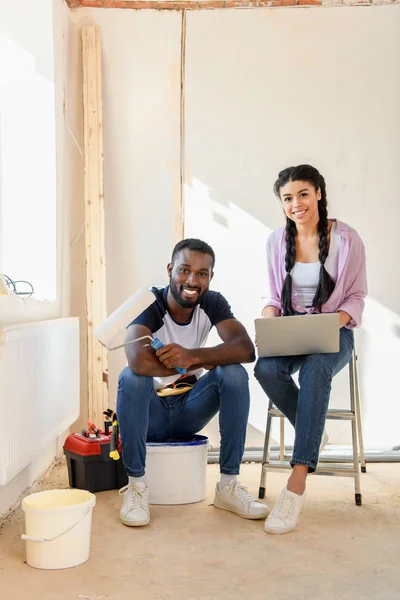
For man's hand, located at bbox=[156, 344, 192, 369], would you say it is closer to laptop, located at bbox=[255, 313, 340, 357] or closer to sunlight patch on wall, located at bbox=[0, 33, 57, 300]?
laptop, located at bbox=[255, 313, 340, 357]

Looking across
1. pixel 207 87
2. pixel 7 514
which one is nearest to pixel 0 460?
pixel 7 514

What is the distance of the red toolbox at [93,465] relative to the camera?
3.13 metres

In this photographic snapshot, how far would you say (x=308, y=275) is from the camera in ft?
10.1

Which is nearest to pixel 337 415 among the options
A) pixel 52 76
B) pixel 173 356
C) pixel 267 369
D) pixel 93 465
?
pixel 267 369

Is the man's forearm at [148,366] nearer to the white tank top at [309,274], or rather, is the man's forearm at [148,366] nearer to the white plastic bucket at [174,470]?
the white plastic bucket at [174,470]

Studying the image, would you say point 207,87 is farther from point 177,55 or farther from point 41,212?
point 41,212

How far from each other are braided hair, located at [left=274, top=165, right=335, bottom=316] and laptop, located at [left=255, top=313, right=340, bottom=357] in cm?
30

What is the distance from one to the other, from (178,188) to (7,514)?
2.06 meters

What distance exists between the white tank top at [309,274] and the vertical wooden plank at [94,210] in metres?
1.36

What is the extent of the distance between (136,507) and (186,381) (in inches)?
22.2

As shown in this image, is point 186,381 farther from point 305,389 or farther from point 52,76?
point 52,76

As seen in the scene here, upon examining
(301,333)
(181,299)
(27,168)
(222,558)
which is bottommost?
(222,558)

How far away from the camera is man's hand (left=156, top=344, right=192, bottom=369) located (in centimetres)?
271


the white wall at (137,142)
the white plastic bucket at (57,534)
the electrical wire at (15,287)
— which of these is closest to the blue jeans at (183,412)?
the white plastic bucket at (57,534)
